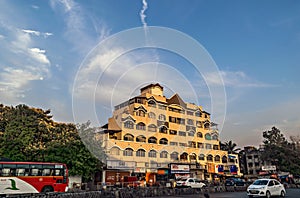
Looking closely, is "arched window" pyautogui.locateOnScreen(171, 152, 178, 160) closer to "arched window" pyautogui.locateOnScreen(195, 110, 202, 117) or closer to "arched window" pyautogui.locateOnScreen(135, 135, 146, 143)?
"arched window" pyautogui.locateOnScreen(135, 135, 146, 143)

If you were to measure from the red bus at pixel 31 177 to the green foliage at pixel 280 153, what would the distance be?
50.6 metres

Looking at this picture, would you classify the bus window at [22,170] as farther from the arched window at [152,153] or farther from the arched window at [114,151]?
the arched window at [152,153]

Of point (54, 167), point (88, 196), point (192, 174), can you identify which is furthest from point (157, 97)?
point (88, 196)

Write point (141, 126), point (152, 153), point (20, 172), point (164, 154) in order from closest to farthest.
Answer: point (20, 172) < point (152, 153) < point (141, 126) < point (164, 154)

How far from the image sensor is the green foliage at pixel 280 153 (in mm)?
59531

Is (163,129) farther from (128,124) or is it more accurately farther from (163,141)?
(128,124)

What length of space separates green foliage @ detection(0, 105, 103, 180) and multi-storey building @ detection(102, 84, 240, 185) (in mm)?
5132

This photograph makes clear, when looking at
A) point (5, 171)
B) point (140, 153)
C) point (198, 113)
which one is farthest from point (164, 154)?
point (5, 171)

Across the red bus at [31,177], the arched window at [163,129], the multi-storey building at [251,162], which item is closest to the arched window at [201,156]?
the arched window at [163,129]

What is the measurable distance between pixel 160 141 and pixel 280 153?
28.5m

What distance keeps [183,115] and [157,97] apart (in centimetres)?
733

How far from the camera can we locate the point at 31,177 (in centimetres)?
2505

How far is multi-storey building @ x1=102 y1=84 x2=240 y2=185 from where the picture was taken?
151 feet

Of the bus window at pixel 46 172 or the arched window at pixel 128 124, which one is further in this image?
the arched window at pixel 128 124
